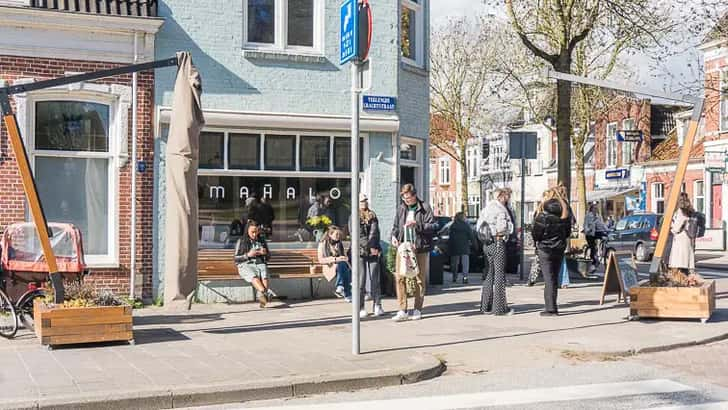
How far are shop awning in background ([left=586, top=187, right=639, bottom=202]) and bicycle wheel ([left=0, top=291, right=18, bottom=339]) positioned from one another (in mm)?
39860

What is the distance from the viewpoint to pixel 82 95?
45.5ft

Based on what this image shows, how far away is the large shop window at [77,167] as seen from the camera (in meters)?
13.7

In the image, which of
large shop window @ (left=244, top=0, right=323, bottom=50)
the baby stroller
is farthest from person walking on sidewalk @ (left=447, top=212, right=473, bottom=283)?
the baby stroller

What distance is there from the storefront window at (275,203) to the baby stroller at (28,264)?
3.25 m

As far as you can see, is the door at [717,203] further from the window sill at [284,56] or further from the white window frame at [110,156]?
the white window frame at [110,156]

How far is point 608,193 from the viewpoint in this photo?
48.3m

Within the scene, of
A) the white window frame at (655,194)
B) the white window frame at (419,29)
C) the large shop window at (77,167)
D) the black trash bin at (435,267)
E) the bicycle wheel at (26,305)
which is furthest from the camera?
the white window frame at (655,194)

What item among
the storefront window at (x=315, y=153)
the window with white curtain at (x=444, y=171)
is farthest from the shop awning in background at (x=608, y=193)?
the storefront window at (x=315, y=153)

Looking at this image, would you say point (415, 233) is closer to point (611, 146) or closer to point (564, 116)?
point (564, 116)

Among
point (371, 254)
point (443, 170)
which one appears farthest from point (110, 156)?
point (443, 170)

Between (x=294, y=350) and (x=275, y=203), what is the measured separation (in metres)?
5.88

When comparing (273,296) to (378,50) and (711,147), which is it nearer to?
(378,50)

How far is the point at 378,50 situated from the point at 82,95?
5.11 meters

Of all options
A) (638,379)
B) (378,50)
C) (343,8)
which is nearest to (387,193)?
(378,50)
